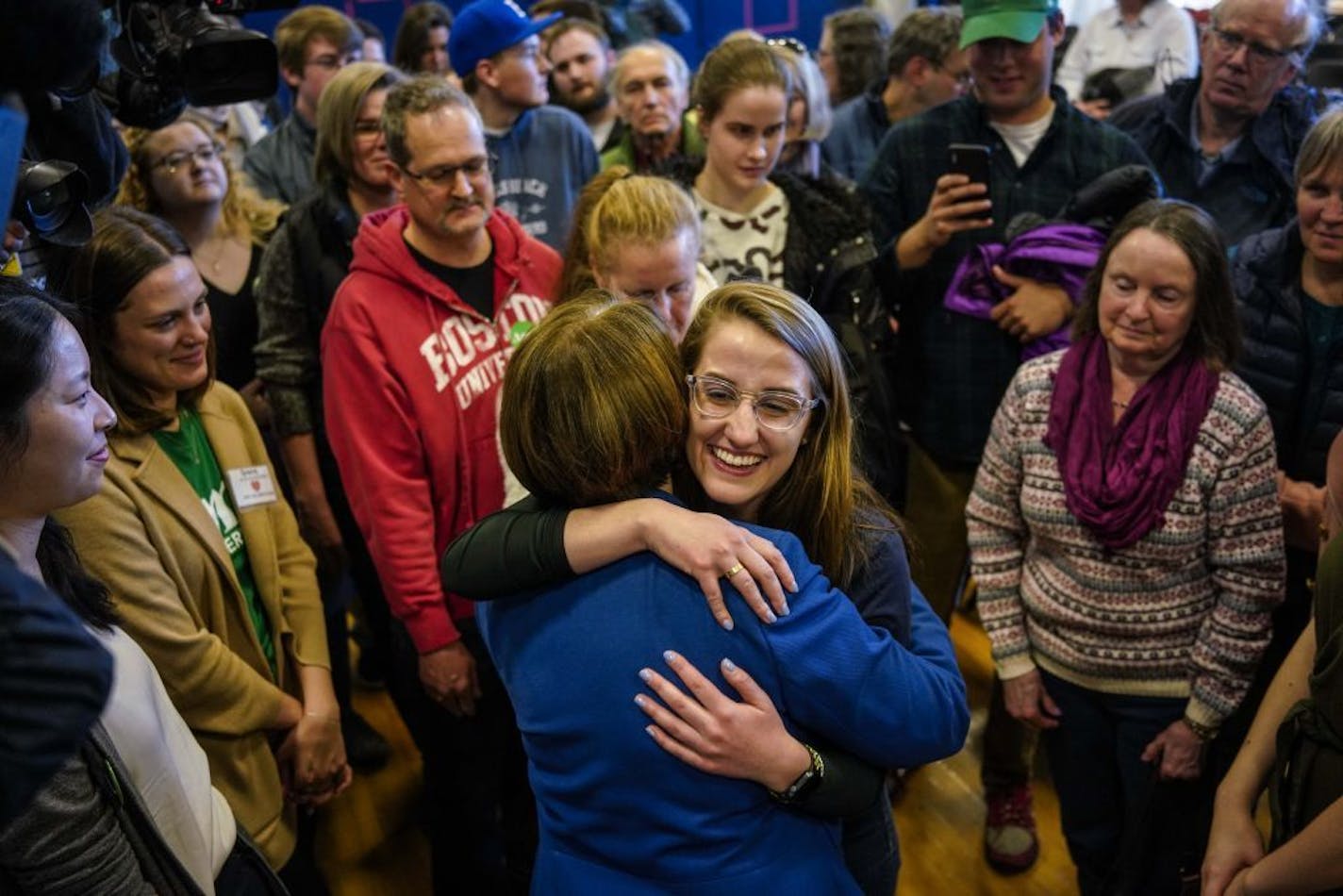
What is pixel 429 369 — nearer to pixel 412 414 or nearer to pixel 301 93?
pixel 412 414

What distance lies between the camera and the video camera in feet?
6.25

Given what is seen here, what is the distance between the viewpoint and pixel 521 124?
10.5 feet

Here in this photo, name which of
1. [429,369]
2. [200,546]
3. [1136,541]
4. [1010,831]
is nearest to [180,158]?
[429,369]

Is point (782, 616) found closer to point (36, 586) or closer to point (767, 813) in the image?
point (767, 813)

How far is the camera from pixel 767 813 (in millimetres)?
1145

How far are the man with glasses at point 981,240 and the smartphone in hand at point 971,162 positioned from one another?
0.08 feet

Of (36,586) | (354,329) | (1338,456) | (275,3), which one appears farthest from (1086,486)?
(275,3)

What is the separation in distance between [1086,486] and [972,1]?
4.32ft

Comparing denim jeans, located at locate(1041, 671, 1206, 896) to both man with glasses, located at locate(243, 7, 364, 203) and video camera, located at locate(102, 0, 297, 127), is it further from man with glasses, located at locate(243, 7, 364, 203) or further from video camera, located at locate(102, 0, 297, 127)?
man with glasses, located at locate(243, 7, 364, 203)

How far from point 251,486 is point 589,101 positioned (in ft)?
8.72

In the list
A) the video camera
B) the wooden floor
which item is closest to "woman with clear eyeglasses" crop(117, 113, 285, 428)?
the video camera

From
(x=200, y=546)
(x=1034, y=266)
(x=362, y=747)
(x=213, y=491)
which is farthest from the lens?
(x=362, y=747)

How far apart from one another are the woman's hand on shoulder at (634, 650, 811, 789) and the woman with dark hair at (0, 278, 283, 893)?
0.57 m

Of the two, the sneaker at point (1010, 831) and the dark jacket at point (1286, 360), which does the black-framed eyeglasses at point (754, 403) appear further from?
the sneaker at point (1010, 831)
